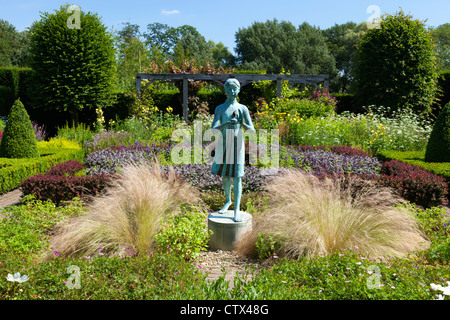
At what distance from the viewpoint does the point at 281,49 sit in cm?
3559

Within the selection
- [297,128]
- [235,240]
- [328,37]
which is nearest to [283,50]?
[328,37]

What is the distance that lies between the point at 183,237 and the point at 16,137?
6.46 metres

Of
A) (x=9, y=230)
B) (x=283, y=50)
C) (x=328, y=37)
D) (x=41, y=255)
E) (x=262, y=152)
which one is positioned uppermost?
(x=328, y=37)

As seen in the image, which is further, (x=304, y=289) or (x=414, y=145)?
(x=414, y=145)

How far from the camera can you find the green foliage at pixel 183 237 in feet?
13.4

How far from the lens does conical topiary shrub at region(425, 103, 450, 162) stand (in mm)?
7820

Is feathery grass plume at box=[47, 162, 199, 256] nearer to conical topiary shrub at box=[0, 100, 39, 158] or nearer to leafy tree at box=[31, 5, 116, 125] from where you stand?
conical topiary shrub at box=[0, 100, 39, 158]

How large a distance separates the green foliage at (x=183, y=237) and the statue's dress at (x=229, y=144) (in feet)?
2.65

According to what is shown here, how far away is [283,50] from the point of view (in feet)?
117

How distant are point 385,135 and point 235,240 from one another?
770 cm

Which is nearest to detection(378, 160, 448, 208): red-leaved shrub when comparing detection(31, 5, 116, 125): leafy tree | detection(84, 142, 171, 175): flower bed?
detection(84, 142, 171, 175): flower bed

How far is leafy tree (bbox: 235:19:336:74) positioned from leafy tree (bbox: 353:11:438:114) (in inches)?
816

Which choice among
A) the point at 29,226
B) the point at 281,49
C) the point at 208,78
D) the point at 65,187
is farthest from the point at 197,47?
the point at 29,226
